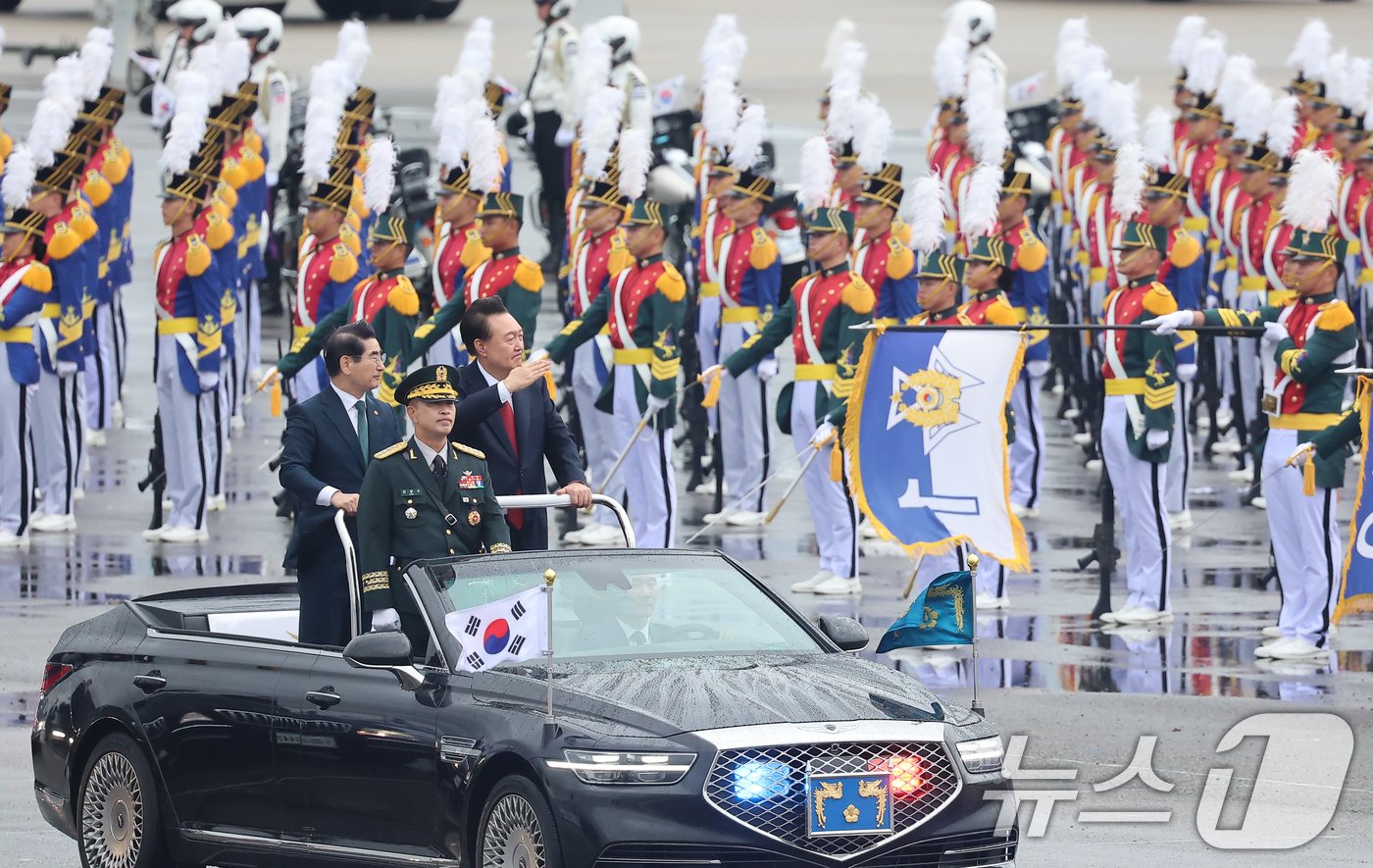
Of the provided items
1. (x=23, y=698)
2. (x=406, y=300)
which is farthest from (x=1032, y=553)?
(x=23, y=698)

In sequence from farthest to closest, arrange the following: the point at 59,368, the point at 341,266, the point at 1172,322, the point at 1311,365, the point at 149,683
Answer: the point at 341,266, the point at 59,368, the point at 1172,322, the point at 1311,365, the point at 149,683

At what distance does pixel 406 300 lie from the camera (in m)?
16.4

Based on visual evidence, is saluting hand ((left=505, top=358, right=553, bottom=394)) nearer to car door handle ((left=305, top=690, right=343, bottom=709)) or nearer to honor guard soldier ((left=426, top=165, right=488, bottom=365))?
car door handle ((left=305, top=690, right=343, bottom=709))

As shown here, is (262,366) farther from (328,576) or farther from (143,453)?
(328,576)

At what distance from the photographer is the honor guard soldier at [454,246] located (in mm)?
17359

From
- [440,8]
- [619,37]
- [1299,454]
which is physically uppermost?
[440,8]

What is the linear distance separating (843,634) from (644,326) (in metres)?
7.17

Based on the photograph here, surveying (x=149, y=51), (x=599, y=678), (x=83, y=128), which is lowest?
(x=599, y=678)

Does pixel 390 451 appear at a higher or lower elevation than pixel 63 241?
lower

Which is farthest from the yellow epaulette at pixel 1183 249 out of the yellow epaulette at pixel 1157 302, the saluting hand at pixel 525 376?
the saluting hand at pixel 525 376

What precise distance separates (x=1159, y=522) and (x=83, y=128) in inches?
328

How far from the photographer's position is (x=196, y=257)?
1678 centimetres

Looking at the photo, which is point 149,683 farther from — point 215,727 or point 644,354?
point 644,354

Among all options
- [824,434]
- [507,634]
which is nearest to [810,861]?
[507,634]
